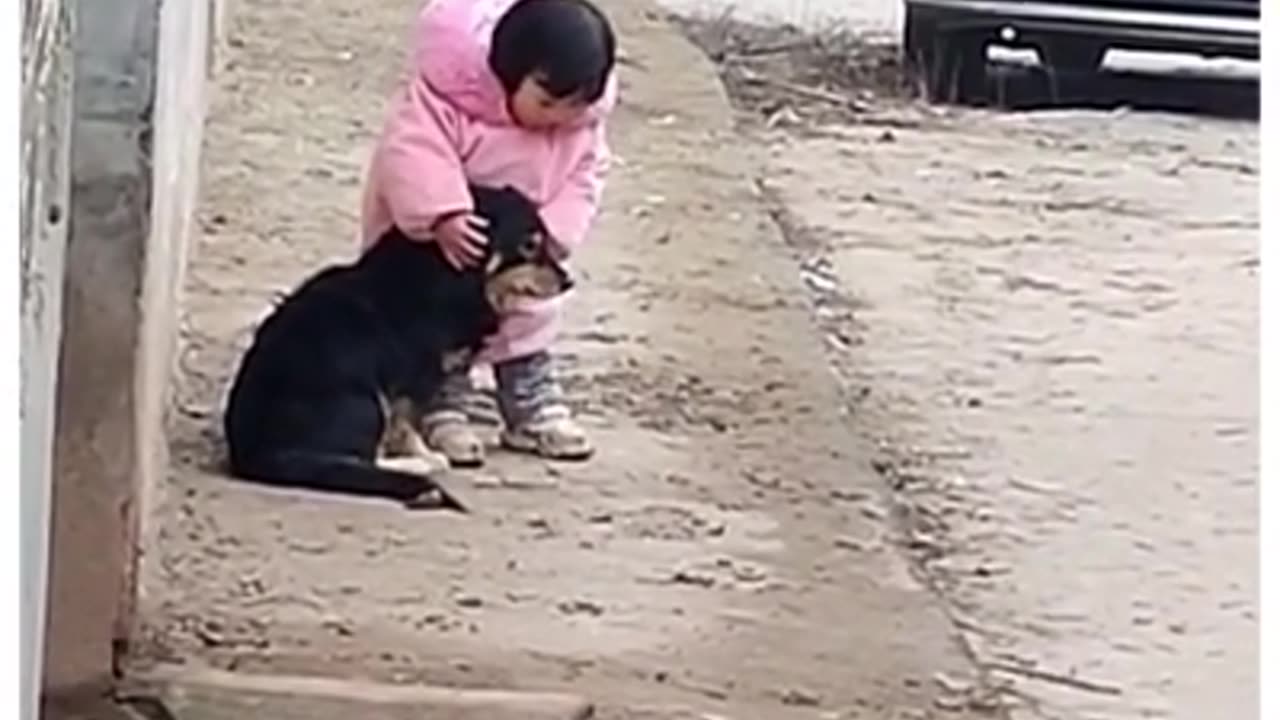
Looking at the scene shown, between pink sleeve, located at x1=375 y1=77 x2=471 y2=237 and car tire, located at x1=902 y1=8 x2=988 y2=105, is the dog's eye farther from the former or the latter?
car tire, located at x1=902 y1=8 x2=988 y2=105

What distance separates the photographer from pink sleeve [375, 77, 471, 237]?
2082 millimetres

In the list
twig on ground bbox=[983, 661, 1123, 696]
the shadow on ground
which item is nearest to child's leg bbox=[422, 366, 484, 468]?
twig on ground bbox=[983, 661, 1123, 696]

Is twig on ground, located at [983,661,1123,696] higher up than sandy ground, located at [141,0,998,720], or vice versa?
sandy ground, located at [141,0,998,720]

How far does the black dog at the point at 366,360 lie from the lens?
209 centimetres

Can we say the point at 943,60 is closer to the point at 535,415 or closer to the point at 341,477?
the point at 535,415

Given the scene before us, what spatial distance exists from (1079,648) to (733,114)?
1.14 m

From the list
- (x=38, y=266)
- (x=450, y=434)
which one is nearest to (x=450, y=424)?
(x=450, y=434)

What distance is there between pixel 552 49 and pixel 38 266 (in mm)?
1200

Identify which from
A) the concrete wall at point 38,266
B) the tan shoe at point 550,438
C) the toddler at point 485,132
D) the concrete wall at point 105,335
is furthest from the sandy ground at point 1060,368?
the concrete wall at point 38,266

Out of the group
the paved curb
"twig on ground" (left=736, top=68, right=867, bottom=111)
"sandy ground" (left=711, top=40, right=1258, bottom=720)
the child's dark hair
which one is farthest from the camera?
"twig on ground" (left=736, top=68, right=867, bottom=111)

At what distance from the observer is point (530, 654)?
1797 mm

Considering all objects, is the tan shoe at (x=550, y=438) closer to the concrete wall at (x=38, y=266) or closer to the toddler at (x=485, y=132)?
the toddler at (x=485, y=132)

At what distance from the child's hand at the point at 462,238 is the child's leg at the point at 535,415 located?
0.17 metres

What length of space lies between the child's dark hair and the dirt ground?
12.8 inches
